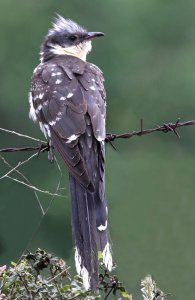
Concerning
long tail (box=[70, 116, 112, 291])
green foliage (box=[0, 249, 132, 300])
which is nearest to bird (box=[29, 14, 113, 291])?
long tail (box=[70, 116, 112, 291])

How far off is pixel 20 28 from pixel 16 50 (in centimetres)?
45

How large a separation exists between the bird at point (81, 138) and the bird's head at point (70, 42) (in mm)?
498

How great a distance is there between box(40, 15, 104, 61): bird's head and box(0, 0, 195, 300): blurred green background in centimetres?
282

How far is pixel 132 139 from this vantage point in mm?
10484

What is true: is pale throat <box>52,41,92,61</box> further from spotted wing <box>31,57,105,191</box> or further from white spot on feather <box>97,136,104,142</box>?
white spot on feather <box>97,136,104,142</box>

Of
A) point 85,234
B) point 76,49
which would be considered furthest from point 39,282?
point 76,49

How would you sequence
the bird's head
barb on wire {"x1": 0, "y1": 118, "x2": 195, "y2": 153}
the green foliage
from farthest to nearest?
the bird's head → barb on wire {"x1": 0, "y1": 118, "x2": 195, "y2": 153} → the green foliage

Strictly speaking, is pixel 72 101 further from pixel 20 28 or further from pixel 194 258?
pixel 20 28

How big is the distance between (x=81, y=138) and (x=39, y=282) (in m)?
0.76

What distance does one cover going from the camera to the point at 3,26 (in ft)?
35.7

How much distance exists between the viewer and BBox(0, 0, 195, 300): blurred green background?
8.25m

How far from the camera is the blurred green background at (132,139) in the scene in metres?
8.25

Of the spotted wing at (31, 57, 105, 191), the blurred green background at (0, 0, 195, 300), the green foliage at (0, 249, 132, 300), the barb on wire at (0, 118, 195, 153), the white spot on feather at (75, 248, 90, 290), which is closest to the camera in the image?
the green foliage at (0, 249, 132, 300)

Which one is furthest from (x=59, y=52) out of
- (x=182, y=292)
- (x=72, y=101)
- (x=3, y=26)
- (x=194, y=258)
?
(x=3, y=26)
